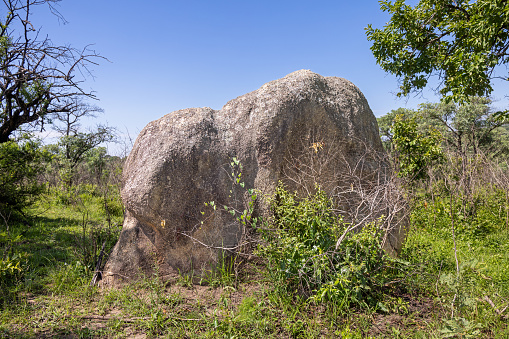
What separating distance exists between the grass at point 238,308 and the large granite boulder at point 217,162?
0.45 m

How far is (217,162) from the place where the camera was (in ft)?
15.1

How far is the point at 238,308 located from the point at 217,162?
1.91 meters

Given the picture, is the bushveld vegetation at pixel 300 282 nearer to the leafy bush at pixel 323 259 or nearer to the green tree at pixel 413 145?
the leafy bush at pixel 323 259

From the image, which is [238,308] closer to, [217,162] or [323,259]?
[323,259]

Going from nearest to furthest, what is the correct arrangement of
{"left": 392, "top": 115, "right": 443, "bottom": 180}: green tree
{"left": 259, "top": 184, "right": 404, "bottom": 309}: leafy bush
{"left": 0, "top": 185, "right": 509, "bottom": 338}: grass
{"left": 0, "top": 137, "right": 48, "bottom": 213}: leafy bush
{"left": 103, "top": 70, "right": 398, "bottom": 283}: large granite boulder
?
{"left": 0, "top": 185, "right": 509, "bottom": 338}: grass < {"left": 259, "top": 184, "right": 404, "bottom": 309}: leafy bush < {"left": 103, "top": 70, "right": 398, "bottom": 283}: large granite boulder < {"left": 0, "top": 137, "right": 48, "bottom": 213}: leafy bush < {"left": 392, "top": 115, "right": 443, "bottom": 180}: green tree

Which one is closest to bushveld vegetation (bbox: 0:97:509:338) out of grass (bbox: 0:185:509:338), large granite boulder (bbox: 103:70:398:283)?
grass (bbox: 0:185:509:338)

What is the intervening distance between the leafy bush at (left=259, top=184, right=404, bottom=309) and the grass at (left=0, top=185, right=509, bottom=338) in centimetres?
16

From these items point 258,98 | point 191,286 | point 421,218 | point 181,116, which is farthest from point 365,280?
point 421,218

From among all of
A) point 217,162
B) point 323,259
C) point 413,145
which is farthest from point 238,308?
point 413,145

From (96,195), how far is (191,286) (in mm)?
9728

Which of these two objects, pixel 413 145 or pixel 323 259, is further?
pixel 413 145

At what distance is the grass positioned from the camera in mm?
3324

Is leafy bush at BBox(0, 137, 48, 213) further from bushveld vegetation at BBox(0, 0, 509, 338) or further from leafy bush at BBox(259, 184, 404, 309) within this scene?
leafy bush at BBox(259, 184, 404, 309)

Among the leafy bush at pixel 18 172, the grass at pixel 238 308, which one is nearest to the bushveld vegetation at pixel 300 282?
the grass at pixel 238 308
